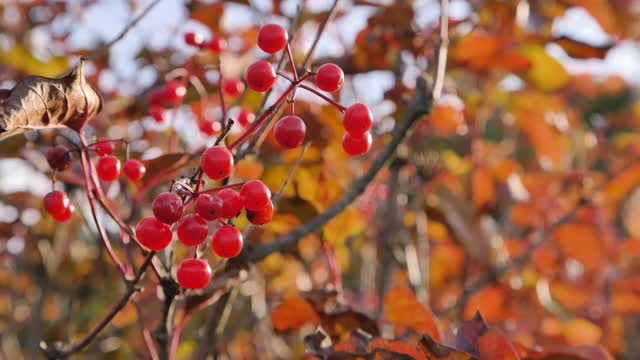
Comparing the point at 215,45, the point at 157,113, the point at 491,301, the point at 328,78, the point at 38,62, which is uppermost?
the point at 328,78

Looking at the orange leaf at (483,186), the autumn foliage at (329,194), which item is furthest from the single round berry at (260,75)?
the orange leaf at (483,186)

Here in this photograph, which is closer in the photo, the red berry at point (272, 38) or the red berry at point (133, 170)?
the red berry at point (272, 38)

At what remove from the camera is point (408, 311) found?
3.83ft

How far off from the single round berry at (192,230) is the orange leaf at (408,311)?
1.63ft

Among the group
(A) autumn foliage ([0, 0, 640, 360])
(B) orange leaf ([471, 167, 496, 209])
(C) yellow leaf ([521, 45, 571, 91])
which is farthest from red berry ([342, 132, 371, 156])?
(B) orange leaf ([471, 167, 496, 209])

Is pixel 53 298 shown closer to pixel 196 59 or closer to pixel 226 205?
pixel 196 59

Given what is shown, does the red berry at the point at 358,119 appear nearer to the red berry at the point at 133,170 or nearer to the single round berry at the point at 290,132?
the single round berry at the point at 290,132

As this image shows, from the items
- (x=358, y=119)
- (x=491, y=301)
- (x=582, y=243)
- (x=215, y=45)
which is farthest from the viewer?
(x=582, y=243)

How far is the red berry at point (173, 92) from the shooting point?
1277mm

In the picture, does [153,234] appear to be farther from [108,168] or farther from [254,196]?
[108,168]

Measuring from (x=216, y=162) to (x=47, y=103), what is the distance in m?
0.24

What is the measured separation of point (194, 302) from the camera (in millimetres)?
1068

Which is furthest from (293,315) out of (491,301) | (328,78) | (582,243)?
(582,243)

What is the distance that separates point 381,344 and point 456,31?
1.16m
